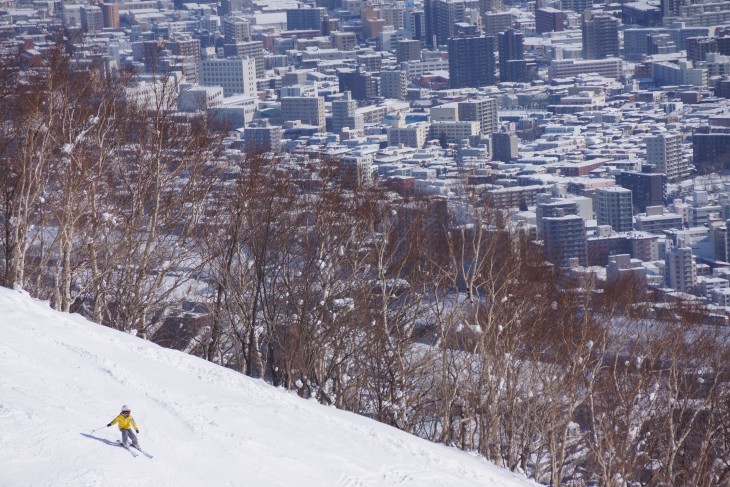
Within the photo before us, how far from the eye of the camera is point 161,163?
7.34 m

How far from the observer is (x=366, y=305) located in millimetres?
6684

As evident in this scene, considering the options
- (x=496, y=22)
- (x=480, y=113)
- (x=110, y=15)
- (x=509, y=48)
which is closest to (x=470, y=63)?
(x=509, y=48)

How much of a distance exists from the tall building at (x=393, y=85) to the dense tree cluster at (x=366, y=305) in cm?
4831

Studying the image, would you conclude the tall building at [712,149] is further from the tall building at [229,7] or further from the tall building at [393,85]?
the tall building at [229,7]

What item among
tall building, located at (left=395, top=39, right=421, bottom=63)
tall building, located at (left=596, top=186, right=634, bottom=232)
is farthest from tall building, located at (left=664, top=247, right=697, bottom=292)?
tall building, located at (left=395, top=39, right=421, bottom=63)

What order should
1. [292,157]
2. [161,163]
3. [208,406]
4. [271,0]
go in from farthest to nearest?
[271,0], [292,157], [161,163], [208,406]

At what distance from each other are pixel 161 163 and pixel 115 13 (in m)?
62.3

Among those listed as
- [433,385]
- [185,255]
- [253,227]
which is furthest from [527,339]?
[185,255]

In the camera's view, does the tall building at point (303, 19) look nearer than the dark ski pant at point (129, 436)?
No

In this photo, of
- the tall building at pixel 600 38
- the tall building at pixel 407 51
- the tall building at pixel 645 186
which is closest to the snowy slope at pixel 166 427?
the tall building at pixel 645 186

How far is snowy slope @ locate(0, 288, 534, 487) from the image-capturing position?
3717mm

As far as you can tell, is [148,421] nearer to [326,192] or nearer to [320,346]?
[320,346]

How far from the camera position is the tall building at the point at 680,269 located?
2409cm

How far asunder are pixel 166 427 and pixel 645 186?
32.3 meters
